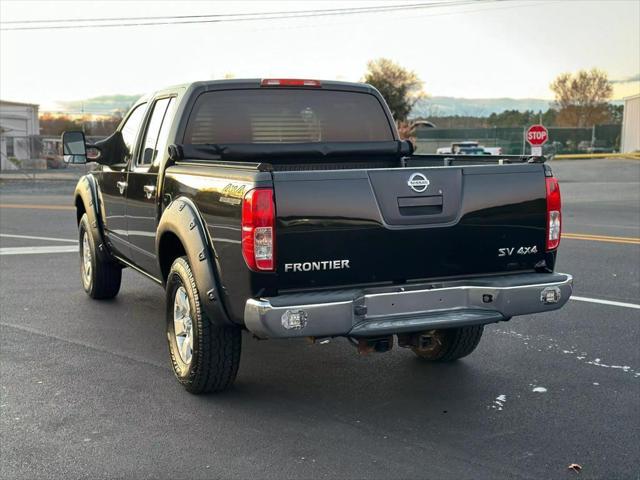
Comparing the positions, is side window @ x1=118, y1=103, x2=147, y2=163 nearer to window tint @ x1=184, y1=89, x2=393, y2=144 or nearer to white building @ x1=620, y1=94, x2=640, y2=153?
window tint @ x1=184, y1=89, x2=393, y2=144

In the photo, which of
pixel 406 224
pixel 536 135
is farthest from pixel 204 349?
pixel 536 135

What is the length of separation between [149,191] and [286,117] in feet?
4.00

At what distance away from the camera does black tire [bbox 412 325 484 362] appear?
232 inches

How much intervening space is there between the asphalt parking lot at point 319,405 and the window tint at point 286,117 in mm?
1717

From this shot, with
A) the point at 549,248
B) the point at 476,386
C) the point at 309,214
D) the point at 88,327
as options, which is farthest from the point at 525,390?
the point at 88,327

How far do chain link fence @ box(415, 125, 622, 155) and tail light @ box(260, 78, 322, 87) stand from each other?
54103mm

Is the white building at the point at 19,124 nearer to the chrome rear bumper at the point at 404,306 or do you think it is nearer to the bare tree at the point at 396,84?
the bare tree at the point at 396,84

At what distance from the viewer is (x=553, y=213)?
509 centimetres

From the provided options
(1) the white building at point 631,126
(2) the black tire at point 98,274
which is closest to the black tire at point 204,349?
(2) the black tire at point 98,274

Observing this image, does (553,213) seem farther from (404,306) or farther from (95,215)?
(95,215)

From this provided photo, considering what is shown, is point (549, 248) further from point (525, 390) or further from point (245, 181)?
point (245, 181)

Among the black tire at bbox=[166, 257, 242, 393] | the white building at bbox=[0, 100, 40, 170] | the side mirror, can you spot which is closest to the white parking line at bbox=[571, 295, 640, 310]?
the black tire at bbox=[166, 257, 242, 393]

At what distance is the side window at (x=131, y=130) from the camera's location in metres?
6.95

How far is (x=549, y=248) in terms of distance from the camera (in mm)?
5117
